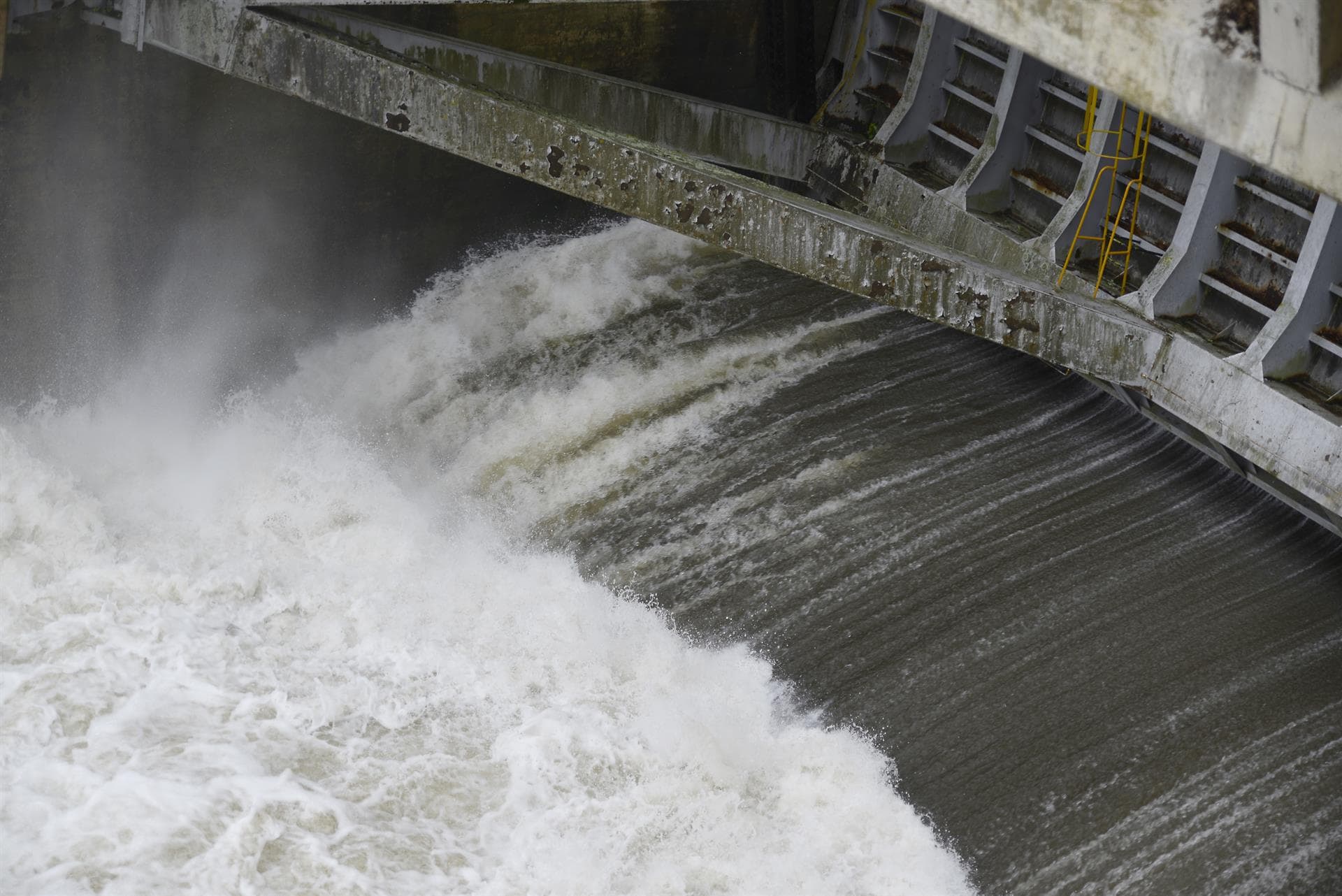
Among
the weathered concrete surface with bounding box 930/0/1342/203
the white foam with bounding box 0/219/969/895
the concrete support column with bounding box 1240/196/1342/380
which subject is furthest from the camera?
the concrete support column with bounding box 1240/196/1342/380

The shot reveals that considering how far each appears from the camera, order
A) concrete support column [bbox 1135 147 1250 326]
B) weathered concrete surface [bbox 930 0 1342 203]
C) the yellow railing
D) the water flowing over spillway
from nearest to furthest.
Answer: weathered concrete surface [bbox 930 0 1342 203] < the water flowing over spillway < concrete support column [bbox 1135 147 1250 326] < the yellow railing

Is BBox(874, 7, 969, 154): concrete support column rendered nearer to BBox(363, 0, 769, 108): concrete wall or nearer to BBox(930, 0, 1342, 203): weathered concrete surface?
BBox(363, 0, 769, 108): concrete wall

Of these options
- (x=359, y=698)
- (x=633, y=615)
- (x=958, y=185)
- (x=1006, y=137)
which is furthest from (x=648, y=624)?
(x=1006, y=137)

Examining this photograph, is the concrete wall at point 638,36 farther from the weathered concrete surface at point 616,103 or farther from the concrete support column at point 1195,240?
the concrete support column at point 1195,240

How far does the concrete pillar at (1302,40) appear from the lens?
2.39m

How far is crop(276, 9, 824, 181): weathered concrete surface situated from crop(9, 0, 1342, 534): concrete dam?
12mm

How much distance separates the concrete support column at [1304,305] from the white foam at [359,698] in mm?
2529

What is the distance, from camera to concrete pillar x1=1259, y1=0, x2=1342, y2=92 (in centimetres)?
239

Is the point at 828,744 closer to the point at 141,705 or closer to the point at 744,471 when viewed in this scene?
the point at 744,471

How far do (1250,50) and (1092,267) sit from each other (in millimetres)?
4190

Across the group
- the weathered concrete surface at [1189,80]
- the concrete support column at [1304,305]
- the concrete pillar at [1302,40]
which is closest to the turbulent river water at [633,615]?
the concrete support column at [1304,305]

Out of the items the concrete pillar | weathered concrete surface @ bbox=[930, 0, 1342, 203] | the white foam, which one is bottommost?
the white foam

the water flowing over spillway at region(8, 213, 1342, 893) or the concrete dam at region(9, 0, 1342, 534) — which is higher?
the concrete dam at region(9, 0, 1342, 534)

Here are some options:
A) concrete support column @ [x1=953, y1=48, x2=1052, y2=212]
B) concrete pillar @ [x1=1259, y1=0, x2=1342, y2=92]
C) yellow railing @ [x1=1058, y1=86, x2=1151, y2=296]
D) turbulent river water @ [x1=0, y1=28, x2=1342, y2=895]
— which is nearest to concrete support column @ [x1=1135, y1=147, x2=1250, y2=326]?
yellow railing @ [x1=1058, y1=86, x2=1151, y2=296]
